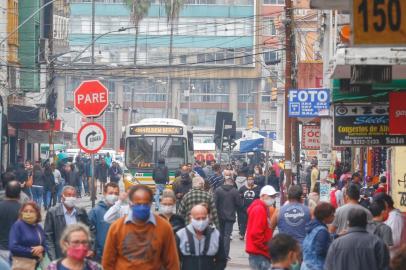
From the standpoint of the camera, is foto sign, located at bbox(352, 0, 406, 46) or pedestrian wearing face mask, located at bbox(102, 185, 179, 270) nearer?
foto sign, located at bbox(352, 0, 406, 46)

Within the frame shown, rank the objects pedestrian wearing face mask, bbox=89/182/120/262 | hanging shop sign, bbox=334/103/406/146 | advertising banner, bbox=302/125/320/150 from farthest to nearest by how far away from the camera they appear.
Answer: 1. advertising banner, bbox=302/125/320/150
2. hanging shop sign, bbox=334/103/406/146
3. pedestrian wearing face mask, bbox=89/182/120/262

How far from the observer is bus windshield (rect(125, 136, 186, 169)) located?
144ft

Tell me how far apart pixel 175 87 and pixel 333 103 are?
294 feet

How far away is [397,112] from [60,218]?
572 cm

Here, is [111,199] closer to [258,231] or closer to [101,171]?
[258,231]

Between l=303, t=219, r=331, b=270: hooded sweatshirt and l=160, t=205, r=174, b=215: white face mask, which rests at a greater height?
l=160, t=205, r=174, b=215: white face mask

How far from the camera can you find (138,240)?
1076cm

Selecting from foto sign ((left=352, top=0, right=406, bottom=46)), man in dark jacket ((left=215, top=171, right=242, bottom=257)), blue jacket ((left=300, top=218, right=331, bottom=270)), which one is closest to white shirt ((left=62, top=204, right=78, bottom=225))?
blue jacket ((left=300, top=218, right=331, bottom=270))

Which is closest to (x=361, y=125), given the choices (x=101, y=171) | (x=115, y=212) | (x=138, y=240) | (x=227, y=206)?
(x=227, y=206)

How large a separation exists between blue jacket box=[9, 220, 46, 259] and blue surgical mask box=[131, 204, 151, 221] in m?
3.64

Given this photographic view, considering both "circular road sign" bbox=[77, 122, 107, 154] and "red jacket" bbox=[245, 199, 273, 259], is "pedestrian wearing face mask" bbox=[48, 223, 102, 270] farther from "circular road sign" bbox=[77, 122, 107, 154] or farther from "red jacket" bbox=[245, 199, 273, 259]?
"circular road sign" bbox=[77, 122, 107, 154]

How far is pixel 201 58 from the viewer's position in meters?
110

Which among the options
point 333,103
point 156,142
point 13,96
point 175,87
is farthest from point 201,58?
point 333,103

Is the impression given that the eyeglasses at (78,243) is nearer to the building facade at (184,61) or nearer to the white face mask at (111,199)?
the white face mask at (111,199)
